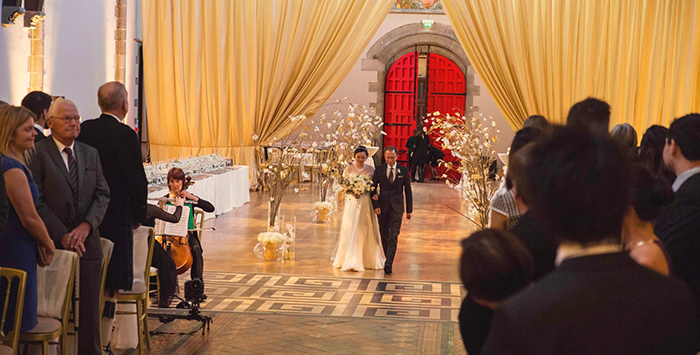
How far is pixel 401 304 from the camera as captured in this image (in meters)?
6.47

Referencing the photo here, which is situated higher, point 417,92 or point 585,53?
point 585,53

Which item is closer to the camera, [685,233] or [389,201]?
[685,233]

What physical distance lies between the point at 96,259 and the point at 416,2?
54.6 ft

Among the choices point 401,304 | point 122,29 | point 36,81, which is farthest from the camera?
point 122,29

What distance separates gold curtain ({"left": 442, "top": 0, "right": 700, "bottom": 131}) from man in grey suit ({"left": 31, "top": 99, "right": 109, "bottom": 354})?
9.50 m

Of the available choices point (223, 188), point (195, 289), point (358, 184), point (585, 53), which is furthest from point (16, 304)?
point (585, 53)

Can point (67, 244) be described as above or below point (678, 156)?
below

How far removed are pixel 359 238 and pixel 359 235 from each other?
0.03 metres

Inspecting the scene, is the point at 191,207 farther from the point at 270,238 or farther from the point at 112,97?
the point at 270,238

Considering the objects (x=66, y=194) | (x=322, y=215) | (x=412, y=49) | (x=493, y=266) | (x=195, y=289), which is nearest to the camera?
(x=493, y=266)

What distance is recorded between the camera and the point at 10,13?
946 centimetres

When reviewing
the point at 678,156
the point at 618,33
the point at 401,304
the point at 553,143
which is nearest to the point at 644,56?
the point at 618,33

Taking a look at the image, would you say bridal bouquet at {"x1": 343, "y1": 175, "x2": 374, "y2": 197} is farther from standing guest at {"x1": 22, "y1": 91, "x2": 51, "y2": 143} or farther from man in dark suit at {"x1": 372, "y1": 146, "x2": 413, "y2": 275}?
standing guest at {"x1": 22, "y1": 91, "x2": 51, "y2": 143}

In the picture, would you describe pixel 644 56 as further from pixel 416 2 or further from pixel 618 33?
pixel 416 2
